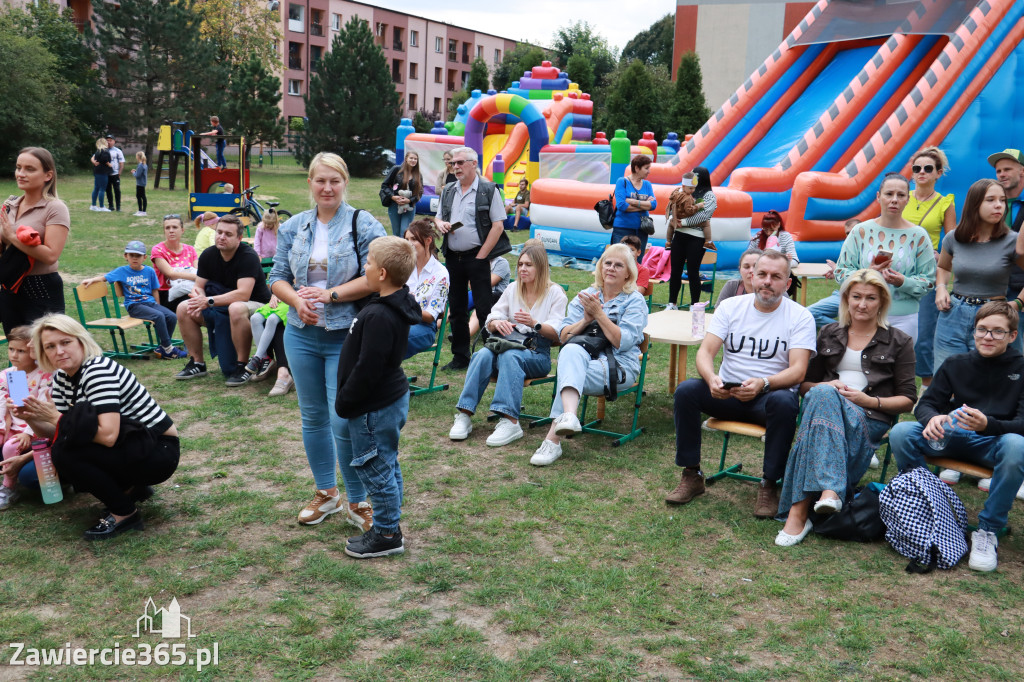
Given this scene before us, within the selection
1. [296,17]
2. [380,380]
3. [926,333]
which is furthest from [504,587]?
[296,17]

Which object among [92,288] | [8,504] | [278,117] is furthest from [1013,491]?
[278,117]

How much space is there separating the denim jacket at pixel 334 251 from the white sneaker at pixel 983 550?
10.3 feet

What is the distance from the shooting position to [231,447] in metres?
5.54

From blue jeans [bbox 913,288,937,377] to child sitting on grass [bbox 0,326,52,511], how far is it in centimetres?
553

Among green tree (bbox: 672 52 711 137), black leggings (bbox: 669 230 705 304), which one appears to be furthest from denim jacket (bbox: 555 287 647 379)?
green tree (bbox: 672 52 711 137)

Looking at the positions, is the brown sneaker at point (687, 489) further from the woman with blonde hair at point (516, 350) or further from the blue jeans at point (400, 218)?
the blue jeans at point (400, 218)

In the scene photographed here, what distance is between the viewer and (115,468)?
4129 mm

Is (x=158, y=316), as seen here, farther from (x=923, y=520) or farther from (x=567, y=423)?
(x=923, y=520)

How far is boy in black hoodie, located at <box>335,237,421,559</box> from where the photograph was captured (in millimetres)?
3705

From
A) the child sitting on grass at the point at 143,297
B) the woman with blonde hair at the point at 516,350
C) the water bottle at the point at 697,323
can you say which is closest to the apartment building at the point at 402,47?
the child sitting on grass at the point at 143,297

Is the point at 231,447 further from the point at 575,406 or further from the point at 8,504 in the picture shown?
the point at 575,406

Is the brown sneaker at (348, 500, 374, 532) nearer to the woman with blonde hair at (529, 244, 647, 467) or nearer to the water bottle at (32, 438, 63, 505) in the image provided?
the woman with blonde hair at (529, 244, 647, 467)

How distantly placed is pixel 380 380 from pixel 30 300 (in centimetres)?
249

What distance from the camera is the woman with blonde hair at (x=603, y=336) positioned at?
5363 mm
